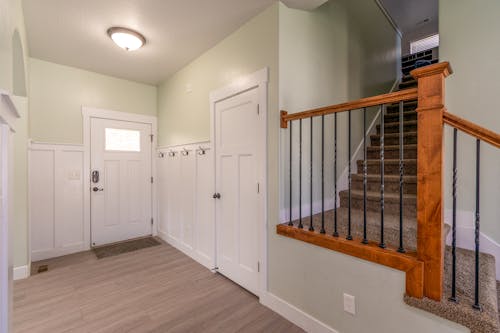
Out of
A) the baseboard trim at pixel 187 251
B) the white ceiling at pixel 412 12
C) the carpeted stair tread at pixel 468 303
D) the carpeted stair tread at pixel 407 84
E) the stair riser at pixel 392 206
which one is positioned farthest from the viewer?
the carpeted stair tread at pixel 407 84

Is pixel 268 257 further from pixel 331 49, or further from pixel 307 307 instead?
pixel 331 49

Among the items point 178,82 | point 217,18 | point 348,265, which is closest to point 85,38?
point 178,82

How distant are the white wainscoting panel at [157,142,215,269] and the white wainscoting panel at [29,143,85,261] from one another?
115 cm

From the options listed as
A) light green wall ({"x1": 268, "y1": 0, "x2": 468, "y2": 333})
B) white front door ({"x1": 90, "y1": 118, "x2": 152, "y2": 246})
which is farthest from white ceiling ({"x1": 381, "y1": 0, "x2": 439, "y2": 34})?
white front door ({"x1": 90, "y1": 118, "x2": 152, "y2": 246})

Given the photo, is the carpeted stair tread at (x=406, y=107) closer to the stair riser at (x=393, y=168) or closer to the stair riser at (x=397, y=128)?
the stair riser at (x=397, y=128)

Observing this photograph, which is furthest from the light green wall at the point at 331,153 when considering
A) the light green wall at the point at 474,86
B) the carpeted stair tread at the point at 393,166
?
the light green wall at the point at 474,86

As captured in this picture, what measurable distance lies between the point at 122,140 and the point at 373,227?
377cm

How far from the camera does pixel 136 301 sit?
223 cm

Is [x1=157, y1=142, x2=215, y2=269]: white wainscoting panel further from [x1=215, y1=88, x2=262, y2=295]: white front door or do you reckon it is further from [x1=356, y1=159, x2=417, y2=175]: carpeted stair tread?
[x1=356, y1=159, x2=417, y2=175]: carpeted stair tread

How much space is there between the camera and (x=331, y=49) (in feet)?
8.64

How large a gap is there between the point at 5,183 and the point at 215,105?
1.96 metres

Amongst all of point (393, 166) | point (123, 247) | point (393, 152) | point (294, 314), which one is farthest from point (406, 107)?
point (123, 247)

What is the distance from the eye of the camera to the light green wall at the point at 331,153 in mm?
1397

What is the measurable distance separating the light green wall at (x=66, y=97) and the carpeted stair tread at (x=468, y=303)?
4.24 m
